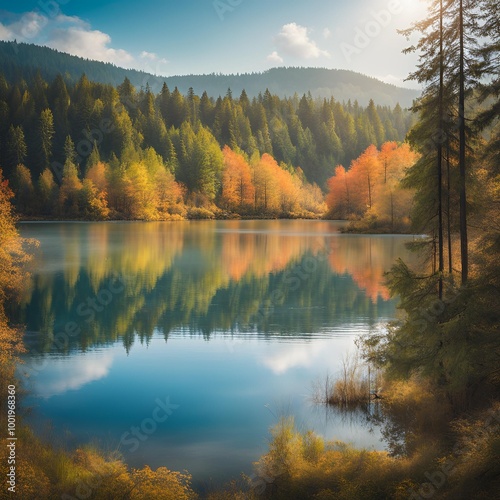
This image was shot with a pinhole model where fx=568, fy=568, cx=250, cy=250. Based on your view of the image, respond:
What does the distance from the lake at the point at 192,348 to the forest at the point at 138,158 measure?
202 ft

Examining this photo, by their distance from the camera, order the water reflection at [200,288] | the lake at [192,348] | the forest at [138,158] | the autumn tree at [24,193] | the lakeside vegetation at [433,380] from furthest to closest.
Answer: the forest at [138,158], the autumn tree at [24,193], the water reflection at [200,288], the lake at [192,348], the lakeside vegetation at [433,380]

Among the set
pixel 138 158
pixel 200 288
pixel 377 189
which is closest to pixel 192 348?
pixel 200 288

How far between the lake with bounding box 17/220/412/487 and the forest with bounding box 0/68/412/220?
202 ft

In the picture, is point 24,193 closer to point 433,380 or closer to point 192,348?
point 192,348

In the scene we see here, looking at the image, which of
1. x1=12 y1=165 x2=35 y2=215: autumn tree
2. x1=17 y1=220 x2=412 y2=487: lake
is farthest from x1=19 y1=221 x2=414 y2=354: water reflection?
x1=12 y1=165 x2=35 y2=215: autumn tree

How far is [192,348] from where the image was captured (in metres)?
22.2

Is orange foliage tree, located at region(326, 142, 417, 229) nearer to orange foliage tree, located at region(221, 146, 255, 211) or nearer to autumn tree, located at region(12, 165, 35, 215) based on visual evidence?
orange foliage tree, located at region(221, 146, 255, 211)

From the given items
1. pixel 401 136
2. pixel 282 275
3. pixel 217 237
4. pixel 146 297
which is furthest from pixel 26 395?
pixel 401 136

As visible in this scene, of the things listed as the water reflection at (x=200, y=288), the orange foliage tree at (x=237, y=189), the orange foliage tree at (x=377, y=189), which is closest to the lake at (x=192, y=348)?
the water reflection at (x=200, y=288)

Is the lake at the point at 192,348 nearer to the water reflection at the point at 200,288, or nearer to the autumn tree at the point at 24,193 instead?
the water reflection at the point at 200,288

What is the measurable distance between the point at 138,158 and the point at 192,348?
9904 cm

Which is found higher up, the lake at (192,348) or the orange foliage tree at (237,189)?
the orange foliage tree at (237,189)

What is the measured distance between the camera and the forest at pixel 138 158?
109m

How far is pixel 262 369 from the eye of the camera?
63.5ft
